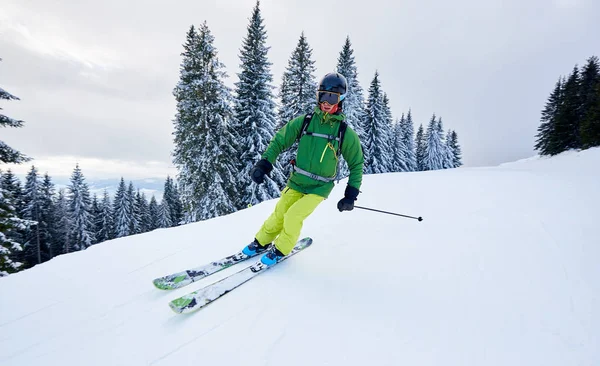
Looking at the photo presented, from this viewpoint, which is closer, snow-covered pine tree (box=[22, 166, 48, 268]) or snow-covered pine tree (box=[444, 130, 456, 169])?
snow-covered pine tree (box=[22, 166, 48, 268])

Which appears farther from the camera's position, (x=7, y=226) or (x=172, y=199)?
(x=172, y=199)

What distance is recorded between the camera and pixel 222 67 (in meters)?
17.3

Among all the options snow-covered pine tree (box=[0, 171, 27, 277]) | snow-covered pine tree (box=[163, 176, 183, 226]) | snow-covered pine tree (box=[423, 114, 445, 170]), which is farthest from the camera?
snow-covered pine tree (box=[163, 176, 183, 226])

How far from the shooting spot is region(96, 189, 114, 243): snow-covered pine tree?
41531mm

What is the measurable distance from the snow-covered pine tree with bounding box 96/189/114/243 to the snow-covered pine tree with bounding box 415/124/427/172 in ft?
180

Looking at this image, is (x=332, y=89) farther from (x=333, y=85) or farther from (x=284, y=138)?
(x=284, y=138)

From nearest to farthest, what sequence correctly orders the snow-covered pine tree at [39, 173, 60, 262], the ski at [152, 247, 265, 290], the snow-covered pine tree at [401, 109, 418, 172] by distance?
the ski at [152, 247, 265, 290], the snow-covered pine tree at [39, 173, 60, 262], the snow-covered pine tree at [401, 109, 418, 172]

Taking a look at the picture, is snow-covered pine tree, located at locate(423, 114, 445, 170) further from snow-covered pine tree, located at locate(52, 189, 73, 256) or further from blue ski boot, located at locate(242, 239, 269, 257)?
snow-covered pine tree, located at locate(52, 189, 73, 256)

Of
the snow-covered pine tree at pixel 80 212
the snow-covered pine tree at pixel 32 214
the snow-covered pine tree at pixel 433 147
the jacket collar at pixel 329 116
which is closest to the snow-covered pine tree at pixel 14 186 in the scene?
the snow-covered pine tree at pixel 32 214

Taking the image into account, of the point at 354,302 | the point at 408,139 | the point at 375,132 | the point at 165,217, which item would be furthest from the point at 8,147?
the point at 408,139

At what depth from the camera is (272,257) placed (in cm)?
350

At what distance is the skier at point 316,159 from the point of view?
11.6 feet

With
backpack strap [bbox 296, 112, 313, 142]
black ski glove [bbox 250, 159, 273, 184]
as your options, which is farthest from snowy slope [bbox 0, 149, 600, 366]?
backpack strap [bbox 296, 112, 313, 142]

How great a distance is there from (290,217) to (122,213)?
4633 cm
